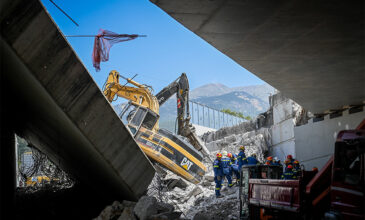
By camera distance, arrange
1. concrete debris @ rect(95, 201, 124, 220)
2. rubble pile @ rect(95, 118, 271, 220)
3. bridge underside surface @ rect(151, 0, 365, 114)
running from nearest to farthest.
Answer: bridge underside surface @ rect(151, 0, 365, 114) < rubble pile @ rect(95, 118, 271, 220) < concrete debris @ rect(95, 201, 124, 220)

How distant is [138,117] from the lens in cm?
1548

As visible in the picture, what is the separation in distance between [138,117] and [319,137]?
307 inches

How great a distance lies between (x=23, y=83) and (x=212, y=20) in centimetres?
457

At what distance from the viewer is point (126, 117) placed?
16031 millimetres

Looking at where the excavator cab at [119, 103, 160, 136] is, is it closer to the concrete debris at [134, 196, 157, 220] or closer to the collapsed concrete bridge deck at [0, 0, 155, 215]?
the collapsed concrete bridge deck at [0, 0, 155, 215]

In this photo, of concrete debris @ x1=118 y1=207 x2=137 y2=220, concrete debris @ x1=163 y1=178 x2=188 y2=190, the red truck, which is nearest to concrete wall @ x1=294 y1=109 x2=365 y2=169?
concrete debris @ x1=163 y1=178 x2=188 y2=190

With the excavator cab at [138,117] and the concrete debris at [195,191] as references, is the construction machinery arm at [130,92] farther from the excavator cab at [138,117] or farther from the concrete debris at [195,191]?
the concrete debris at [195,191]

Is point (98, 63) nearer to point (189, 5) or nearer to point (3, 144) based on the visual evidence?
point (3, 144)

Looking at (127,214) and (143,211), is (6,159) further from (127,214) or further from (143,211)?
(143,211)

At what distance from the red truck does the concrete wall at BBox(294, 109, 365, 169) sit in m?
6.63

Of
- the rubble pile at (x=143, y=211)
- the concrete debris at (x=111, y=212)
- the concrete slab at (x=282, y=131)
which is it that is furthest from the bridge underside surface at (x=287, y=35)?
the concrete slab at (x=282, y=131)

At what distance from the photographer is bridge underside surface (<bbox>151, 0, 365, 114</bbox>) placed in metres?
5.79

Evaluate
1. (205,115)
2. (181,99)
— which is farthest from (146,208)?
(205,115)

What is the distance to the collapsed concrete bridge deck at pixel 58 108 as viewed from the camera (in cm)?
677
